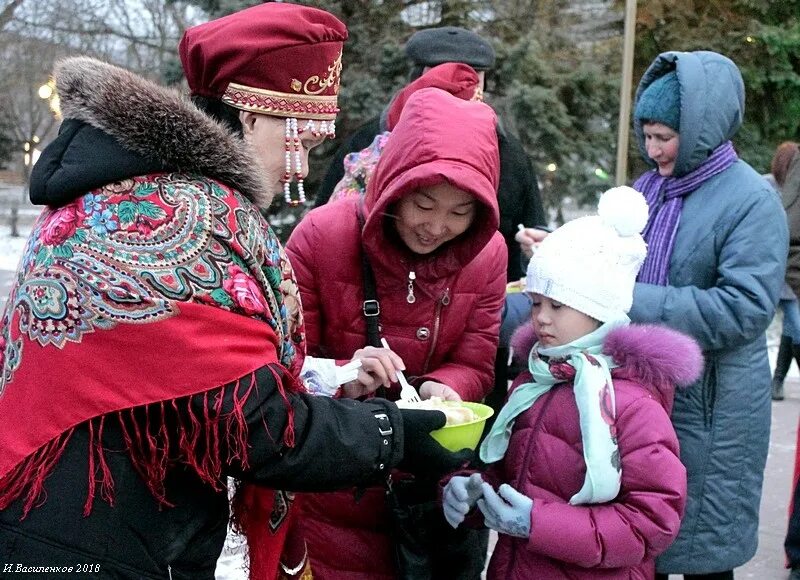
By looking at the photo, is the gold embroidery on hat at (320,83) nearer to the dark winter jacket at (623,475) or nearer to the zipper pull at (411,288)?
the zipper pull at (411,288)

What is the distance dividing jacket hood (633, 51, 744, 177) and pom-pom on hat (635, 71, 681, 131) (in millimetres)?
49

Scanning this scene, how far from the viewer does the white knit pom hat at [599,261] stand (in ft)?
7.75

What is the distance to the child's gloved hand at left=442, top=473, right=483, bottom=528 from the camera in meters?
2.27

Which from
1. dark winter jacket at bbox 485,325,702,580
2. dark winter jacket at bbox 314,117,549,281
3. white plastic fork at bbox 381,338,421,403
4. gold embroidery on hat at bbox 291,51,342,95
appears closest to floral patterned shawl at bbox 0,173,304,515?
gold embroidery on hat at bbox 291,51,342,95

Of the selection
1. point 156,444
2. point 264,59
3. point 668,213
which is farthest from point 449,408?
point 668,213

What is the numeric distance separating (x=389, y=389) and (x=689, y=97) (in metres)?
1.34

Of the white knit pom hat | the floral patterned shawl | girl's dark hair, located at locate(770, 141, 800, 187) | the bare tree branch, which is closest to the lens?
the floral patterned shawl

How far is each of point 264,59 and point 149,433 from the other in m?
0.76

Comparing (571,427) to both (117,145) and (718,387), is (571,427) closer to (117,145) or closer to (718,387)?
(718,387)

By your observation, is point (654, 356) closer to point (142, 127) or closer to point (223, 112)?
point (223, 112)

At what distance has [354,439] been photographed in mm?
1700

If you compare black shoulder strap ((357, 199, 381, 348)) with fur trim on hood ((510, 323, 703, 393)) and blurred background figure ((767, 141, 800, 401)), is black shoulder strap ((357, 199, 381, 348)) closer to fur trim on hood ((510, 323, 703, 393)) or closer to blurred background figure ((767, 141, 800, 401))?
fur trim on hood ((510, 323, 703, 393))

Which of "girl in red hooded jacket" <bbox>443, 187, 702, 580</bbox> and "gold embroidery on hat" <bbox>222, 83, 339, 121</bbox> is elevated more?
"gold embroidery on hat" <bbox>222, 83, 339, 121</bbox>

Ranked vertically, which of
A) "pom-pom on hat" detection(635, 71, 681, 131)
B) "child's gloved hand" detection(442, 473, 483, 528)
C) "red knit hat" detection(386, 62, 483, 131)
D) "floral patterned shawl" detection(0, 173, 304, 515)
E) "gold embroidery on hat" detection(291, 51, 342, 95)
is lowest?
"child's gloved hand" detection(442, 473, 483, 528)
